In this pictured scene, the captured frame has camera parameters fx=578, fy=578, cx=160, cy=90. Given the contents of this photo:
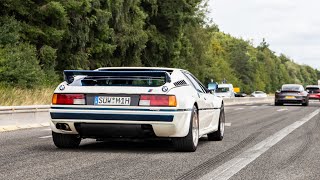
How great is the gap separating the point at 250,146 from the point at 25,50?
1028 inches

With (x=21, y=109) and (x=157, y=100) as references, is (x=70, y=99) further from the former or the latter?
(x=21, y=109)

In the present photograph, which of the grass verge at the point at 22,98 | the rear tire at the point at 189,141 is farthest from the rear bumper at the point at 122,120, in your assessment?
the grass verge at the point at 22,98

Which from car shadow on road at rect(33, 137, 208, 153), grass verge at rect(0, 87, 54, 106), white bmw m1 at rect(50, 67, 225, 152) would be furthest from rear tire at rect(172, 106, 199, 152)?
grass verge at rect(0, 87, 54, 106)

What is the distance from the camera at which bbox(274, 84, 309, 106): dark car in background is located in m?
37.6

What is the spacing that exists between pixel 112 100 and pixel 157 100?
670mm

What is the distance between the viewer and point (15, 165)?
23.3 feet

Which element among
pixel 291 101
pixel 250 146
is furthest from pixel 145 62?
pixel 250 146

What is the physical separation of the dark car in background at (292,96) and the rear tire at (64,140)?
3007 cm

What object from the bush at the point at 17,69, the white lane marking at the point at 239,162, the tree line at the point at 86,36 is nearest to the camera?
the white lane marking at the point at 239,162

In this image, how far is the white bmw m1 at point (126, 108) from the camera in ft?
27.6

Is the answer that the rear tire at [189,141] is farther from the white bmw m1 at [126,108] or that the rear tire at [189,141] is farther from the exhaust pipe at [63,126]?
the exhaust pipe at [63,126]

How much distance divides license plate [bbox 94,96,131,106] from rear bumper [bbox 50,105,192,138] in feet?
0.28

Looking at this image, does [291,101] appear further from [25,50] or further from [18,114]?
[18,114]

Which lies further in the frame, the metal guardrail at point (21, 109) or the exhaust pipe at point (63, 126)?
the metal guardrail at point (21, 109)
